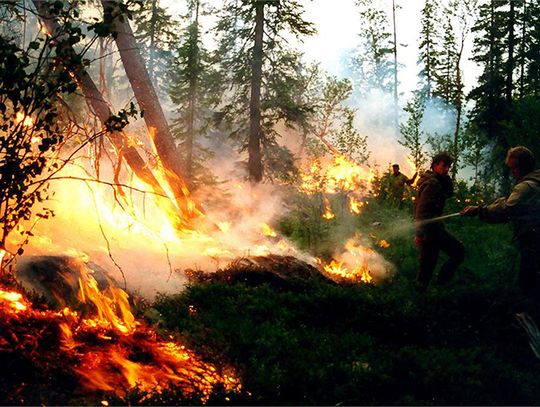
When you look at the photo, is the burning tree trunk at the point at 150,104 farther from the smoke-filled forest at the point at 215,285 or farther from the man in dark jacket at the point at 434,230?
the man in dark jacket at the point at 434,230

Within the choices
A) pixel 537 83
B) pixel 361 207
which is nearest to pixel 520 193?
pixel 361 207

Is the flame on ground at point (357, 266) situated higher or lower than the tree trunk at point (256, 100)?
lower

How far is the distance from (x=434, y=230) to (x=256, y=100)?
13.3 m

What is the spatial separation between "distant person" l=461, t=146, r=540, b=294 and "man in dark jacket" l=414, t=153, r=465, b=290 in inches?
49.6

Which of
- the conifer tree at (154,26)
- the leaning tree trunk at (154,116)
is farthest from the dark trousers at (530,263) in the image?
the conifer tree at (154,26)

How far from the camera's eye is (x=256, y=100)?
63.2 ft

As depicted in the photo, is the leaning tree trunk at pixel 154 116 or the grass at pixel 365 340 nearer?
the grass at pixel 365 340

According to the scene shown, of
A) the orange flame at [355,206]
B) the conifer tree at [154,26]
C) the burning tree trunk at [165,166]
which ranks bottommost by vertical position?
the burning tree trunk at [165,166]

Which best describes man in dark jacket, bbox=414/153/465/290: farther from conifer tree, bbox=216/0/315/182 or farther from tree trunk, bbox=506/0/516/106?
tree trunk, bbox=506/0/516/106

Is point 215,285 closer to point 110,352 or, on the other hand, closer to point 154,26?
point 110,352

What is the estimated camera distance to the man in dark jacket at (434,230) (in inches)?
294

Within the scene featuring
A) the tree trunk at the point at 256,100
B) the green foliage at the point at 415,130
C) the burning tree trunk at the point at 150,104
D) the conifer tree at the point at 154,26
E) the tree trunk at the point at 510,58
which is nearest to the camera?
the burning tree trunk at the point at 150,104

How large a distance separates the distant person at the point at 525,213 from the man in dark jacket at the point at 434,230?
1260 millimetres

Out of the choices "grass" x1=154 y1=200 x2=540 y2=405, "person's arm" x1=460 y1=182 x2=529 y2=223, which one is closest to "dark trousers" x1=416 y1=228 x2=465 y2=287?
"grass" x1=154 y1=200 x2=540 y2=405
